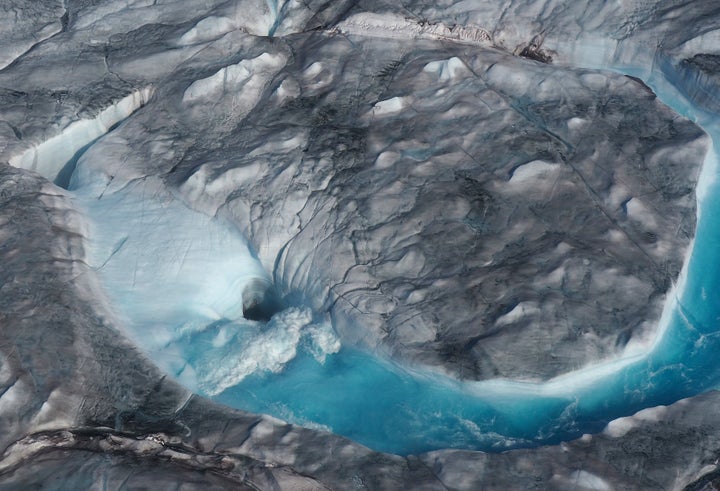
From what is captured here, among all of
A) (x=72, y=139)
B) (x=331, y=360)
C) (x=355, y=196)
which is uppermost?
(x=72, y=139)

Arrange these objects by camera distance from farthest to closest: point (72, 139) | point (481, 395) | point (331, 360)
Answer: point (72, 139), point (331, 360), point (481, 395)

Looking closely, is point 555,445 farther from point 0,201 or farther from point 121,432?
point 0,201

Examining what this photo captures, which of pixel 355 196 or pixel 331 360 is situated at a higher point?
pixel 355 196

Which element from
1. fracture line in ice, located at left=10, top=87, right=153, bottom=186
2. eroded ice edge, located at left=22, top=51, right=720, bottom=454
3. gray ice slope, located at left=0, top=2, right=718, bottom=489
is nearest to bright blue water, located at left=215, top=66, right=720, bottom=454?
eroded ice edge, located at left=22, top=51, right=720, bottom=454

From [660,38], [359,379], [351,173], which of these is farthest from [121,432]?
[660,38]

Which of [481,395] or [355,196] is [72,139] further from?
[481,395]

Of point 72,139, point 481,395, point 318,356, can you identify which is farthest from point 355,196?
point 72,139

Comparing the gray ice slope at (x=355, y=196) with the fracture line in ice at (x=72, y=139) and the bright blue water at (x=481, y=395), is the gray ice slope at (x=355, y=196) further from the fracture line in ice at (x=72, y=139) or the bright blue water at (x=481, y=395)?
the bright blue water at (x=481, y=395)
